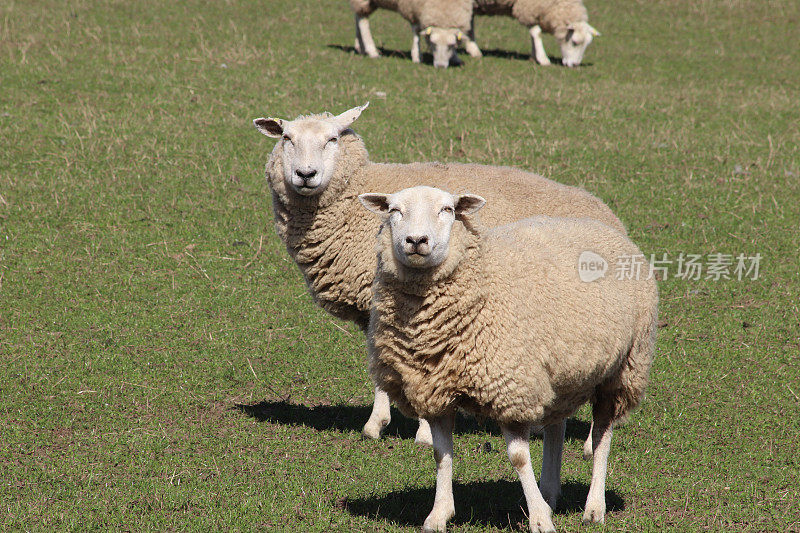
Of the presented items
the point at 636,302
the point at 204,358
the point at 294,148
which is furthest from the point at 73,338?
the point at 636,302

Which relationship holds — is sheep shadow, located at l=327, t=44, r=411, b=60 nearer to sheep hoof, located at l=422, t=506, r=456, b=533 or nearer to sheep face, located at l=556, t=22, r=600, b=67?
sheep face, located at l=556, t=22, r=600, b=67

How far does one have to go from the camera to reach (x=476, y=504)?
558cm

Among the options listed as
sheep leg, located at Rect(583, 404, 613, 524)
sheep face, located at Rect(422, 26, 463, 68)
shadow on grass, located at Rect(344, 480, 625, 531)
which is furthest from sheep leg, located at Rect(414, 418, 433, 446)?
sheep face, located at Rect(422, 26, 463, 68)

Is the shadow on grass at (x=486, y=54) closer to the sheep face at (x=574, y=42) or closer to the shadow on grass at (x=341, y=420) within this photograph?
the sheep face at (x=574, y=42)

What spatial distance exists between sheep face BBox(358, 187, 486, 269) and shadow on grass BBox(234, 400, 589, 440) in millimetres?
2639

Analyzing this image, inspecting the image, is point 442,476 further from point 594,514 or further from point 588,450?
point 588,450

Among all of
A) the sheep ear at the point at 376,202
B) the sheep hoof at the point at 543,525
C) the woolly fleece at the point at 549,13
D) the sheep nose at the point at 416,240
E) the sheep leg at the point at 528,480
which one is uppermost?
the woolly fleece at the point at 549,13

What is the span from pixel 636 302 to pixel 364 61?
40.2 feet

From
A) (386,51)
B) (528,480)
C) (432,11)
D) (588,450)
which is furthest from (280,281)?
(386,51)

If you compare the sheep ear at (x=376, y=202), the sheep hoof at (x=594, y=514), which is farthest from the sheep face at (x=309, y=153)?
the sheep hoof at (x=594, y=514)

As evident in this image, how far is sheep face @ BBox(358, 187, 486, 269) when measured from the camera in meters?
4.62

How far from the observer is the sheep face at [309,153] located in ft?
21.7
